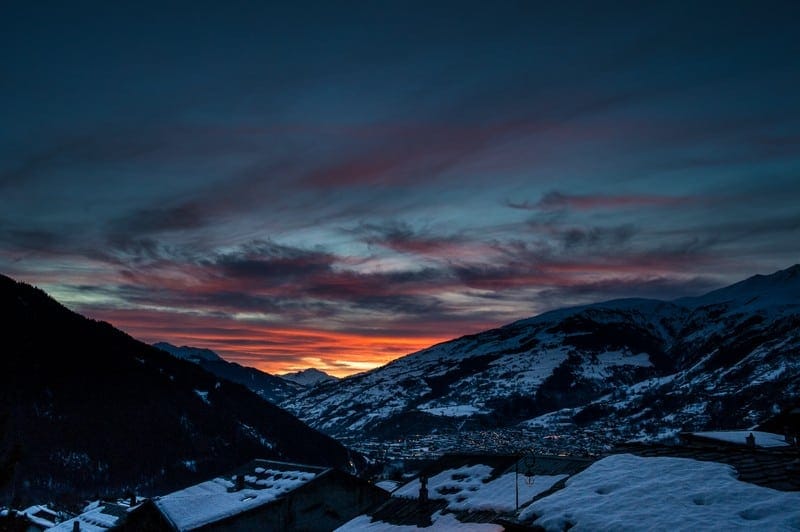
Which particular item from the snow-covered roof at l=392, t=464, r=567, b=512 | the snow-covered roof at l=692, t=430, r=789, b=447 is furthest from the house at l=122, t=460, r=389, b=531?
the snow-covered roof at l=692, t=430, r=789, b=447

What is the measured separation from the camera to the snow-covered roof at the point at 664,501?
13852 millimetres

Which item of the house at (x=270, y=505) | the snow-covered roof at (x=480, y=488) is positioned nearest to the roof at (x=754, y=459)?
the snow-covered roof at (x=480, y=488)

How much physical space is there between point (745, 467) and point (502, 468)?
51.2 feet

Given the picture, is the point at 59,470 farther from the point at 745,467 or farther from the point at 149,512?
the point at 745,467

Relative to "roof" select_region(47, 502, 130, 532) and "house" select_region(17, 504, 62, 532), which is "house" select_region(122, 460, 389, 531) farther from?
"house" select_region(17, 504, 62, 532)

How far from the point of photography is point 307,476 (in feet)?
152

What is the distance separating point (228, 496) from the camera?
150 ft

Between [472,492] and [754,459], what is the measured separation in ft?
45.5

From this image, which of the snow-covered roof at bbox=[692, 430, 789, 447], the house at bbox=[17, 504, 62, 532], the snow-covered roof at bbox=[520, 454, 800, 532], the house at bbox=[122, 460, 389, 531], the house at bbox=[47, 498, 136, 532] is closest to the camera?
the snow-covered roof at bbox=[520, 454, 800, 532]

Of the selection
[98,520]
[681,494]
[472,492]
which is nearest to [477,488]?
[472,492]

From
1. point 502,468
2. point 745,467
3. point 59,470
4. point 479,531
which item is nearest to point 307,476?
point 502,468

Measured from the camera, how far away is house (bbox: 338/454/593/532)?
25.2 m

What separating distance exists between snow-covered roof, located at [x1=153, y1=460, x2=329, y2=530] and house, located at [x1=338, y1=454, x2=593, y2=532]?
12.3m

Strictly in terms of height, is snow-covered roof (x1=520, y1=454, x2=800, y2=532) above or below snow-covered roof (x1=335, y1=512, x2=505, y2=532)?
above
